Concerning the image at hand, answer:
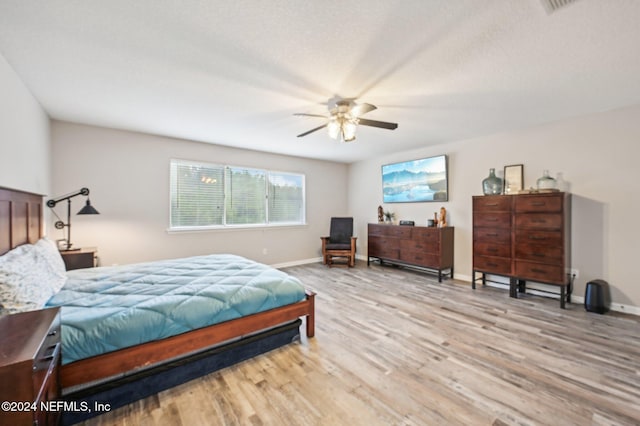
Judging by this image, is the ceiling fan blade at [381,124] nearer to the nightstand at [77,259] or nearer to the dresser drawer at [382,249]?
the dresser drawer at [382,249]

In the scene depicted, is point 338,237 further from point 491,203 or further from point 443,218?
point 491,203

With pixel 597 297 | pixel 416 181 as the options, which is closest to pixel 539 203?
pixel 597 297

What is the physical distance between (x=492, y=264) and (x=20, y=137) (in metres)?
5.78

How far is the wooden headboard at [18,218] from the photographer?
7.01ft

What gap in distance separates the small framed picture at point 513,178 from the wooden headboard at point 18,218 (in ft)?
19.2

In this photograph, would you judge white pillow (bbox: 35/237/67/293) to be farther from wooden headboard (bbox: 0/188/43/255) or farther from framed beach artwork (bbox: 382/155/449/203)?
framed beach artwork (bbox: 382/155/449/203)

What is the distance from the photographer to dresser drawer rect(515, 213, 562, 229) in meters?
3.28

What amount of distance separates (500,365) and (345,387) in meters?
1.31

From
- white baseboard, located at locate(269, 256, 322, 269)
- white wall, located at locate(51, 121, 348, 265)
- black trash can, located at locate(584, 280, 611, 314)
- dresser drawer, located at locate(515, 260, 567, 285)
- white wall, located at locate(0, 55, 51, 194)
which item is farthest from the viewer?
white baseboard, located at locate(269, 256, 322, 269)

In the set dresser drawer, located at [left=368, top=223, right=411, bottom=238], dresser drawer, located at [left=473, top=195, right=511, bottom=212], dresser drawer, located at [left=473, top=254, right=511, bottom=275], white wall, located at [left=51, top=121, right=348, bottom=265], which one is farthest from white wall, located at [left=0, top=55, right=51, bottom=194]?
dresser drawer, located at [left=473, top=254, right=511, bottom=275]

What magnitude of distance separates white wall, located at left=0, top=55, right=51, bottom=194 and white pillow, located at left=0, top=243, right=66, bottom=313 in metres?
0.62

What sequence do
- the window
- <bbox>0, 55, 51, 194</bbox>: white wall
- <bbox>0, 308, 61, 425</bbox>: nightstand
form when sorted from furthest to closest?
1. the window
2. <bbox>0, 55, 51, 194</bbox>: white wall
3. <bbox>0, 308, 61, 425</bbox>: nightstand

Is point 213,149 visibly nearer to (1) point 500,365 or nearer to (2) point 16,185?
(2) point 16,185

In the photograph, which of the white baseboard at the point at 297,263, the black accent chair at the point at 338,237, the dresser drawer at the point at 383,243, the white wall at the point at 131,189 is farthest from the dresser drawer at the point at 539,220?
the white wall at the point at 131,189
